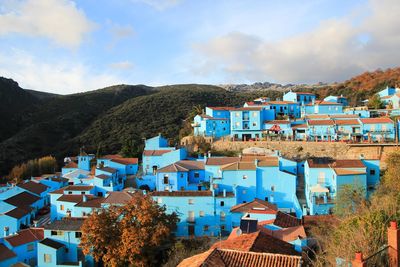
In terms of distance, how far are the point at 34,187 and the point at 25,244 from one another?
15.1 meters

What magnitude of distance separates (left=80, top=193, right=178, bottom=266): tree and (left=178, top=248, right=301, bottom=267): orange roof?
9192mm

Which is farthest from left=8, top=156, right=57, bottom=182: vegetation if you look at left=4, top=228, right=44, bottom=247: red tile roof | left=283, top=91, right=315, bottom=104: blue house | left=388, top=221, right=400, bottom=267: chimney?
left=388, top=221, right=400, bottom=267: chimney

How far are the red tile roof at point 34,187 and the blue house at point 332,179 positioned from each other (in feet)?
96.6

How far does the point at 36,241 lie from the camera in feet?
94.0

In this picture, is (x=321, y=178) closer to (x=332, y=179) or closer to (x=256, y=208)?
(x=332, y=179)

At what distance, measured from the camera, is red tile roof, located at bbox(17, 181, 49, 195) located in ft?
134

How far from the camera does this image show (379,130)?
39.4m

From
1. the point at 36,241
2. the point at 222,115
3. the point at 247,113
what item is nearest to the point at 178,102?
the point at 222,115

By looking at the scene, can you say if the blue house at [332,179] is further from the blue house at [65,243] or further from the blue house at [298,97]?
the blue house at [298,97]

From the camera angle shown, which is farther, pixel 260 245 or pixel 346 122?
pixel 346 122

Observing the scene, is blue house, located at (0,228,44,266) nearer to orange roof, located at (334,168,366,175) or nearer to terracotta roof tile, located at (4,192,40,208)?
→ terracotta roof tile, located at (4,192,40,208)

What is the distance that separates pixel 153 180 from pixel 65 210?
9.05 metres

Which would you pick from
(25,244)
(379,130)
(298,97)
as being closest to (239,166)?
(379,130)

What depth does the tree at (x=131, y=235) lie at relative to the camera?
23203 millimetres
